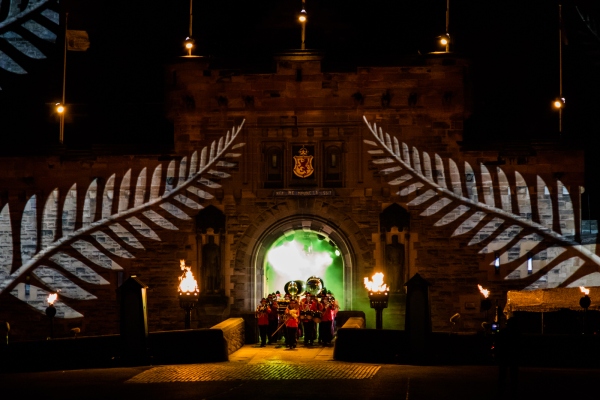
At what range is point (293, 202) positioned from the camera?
31.2 m

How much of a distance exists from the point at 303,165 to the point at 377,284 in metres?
4.58

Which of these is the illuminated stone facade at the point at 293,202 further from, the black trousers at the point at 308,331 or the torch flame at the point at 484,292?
the black trousers at the point at 308,331

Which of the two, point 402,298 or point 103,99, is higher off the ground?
point 103,99

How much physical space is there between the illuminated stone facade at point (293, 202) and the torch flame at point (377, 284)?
607 mm

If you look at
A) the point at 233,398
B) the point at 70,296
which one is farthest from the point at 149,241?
the point at 233,398

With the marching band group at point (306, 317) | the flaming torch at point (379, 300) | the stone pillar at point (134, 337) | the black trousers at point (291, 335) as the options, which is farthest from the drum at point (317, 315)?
the stone pillar at point (134, 337)

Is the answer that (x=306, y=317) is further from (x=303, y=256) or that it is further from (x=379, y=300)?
(x=303, y=256)

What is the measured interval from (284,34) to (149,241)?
937 centimetres

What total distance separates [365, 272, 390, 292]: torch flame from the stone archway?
63cm

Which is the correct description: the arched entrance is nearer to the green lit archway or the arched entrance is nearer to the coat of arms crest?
the green lit archway

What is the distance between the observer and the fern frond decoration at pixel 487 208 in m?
30.5

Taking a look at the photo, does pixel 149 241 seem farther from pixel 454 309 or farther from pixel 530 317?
pixel 530 317

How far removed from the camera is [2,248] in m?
31.8

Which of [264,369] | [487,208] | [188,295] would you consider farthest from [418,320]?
[487,208]
